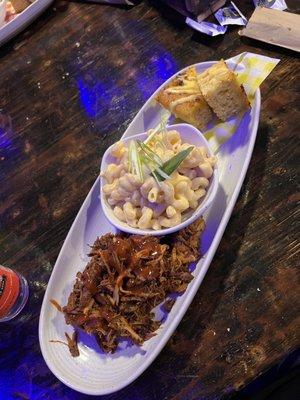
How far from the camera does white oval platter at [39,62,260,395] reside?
5.08 ft

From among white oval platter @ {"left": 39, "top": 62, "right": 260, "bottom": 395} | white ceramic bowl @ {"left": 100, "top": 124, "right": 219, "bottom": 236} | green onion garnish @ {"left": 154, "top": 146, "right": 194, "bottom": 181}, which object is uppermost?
green onion garnish @ {"left": 154, "top": 146, "right": 194, "bottom": 181}

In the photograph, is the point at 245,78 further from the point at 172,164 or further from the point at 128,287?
the point at 128,287

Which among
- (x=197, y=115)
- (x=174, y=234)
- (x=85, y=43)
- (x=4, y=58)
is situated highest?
(x=4, y=58)

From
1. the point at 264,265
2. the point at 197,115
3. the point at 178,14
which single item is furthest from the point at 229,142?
the point at 178,14

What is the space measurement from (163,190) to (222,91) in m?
0.53

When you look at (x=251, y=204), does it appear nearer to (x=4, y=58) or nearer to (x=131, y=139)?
(x=131, y=139)

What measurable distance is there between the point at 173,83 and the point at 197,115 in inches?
7.8

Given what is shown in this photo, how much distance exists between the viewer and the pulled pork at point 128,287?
1577 millimetres

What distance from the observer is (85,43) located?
2.61m

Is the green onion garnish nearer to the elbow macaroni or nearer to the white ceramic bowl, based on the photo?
the elbow macaroni

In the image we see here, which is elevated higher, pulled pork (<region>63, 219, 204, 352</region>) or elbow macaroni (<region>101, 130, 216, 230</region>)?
elbow macaroni (<region>101, 130, 216, 230</region>)

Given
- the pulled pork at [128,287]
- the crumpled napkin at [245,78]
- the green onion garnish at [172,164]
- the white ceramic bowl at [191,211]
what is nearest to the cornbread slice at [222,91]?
the crumpled napkin at [245,78]

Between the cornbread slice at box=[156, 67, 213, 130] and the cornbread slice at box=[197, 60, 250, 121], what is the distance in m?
0.04

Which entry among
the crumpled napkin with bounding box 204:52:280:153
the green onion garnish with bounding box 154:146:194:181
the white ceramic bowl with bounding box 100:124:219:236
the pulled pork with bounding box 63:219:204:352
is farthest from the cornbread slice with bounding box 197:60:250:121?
the pulled pork with bounding box 63:219:204:352
